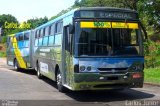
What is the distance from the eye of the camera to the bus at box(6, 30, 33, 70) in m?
27.4

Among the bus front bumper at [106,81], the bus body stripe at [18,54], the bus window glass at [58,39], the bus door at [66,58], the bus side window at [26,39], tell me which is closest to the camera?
the bus front bumper at [106,81]

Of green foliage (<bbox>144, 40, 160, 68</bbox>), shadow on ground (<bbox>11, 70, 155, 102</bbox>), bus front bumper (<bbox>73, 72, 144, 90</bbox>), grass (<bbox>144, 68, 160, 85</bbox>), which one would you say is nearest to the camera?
bus front bumper (<bbox>73, 72, 144, 90</bbox>)

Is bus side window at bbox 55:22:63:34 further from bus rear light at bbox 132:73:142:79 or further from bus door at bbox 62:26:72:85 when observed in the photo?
bus rear light at bbox 132:73:142:79

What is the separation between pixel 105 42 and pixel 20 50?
57.2 feet

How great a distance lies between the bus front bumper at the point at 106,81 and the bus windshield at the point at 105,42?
2.23 feet

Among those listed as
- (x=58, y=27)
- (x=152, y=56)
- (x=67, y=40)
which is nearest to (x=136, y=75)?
(x=67, y=40)

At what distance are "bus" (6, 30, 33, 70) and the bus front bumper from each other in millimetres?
13860

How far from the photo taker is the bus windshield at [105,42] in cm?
1328

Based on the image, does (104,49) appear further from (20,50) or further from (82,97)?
(20,50)

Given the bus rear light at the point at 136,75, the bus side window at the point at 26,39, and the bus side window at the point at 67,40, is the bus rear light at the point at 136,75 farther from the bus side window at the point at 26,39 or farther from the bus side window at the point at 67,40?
the bus side window at the point at 26,39

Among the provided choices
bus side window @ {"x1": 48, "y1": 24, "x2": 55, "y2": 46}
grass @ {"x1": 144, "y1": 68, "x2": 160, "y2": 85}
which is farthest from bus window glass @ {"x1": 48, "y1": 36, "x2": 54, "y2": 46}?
grass @ {"x1": 144, "y1": 68, "x2": 160, "y2": 85}

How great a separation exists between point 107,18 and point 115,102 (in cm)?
276

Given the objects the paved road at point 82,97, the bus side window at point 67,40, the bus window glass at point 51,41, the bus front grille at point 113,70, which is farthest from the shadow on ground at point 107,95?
the bus window glass at point 51,41

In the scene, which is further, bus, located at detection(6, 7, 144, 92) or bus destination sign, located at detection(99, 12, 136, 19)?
bus destination sign, located at detection(99, 12, 136, 19)
